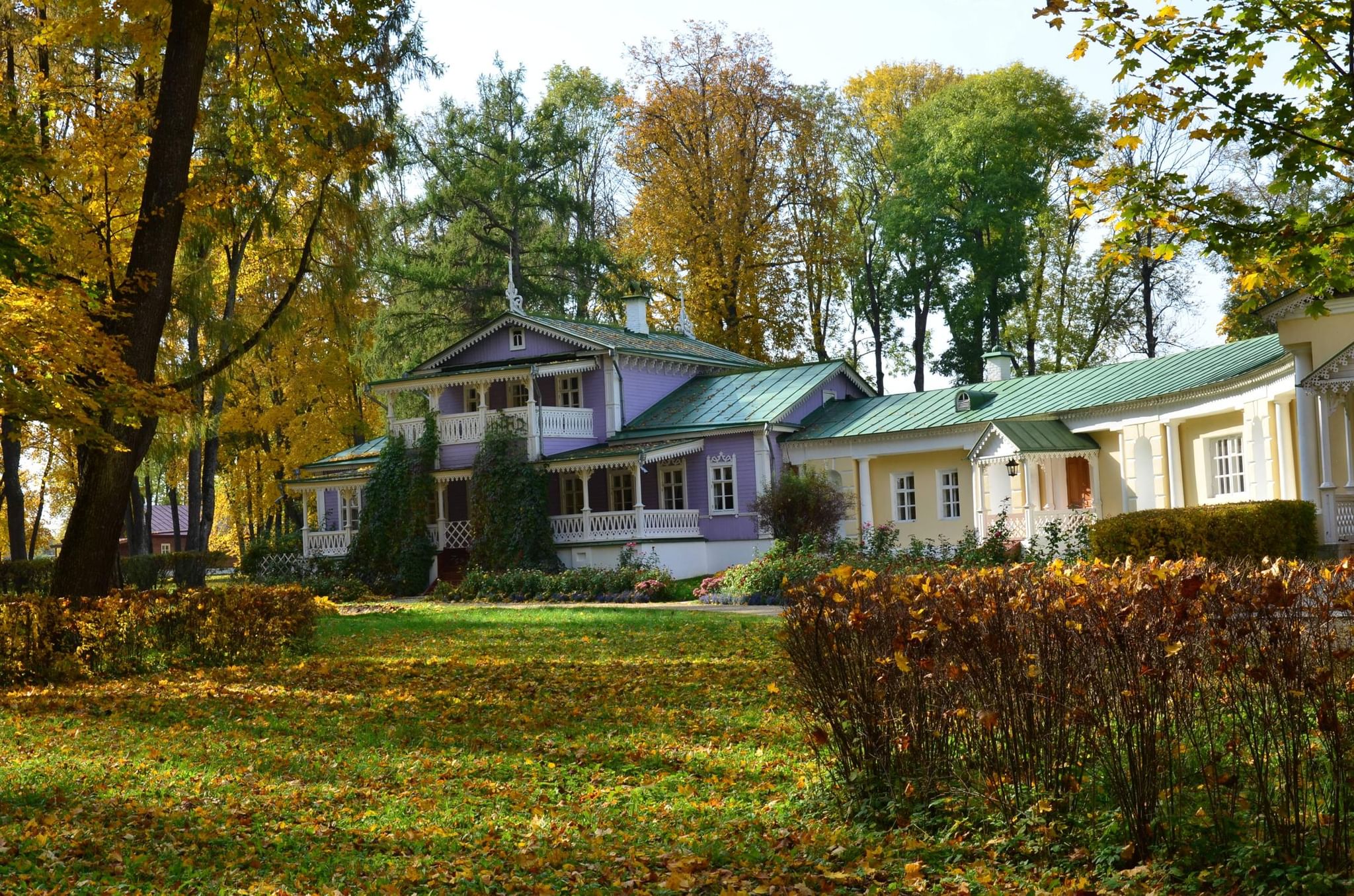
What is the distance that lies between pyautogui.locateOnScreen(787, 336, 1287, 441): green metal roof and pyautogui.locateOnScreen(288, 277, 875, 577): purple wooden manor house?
1474 mm

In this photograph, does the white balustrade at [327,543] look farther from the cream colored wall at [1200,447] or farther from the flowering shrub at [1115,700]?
the flowering shrub at [1115,700]

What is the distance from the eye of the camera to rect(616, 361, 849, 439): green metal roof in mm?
31125

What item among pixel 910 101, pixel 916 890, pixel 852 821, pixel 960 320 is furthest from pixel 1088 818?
pixel 910 101

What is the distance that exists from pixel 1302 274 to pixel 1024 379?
69.4ft

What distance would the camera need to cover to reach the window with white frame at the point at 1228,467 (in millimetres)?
22859

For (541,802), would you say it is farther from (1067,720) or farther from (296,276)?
(296,276)

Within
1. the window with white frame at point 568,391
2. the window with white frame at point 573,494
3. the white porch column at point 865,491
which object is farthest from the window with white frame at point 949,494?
the window with white frame at point 568,391

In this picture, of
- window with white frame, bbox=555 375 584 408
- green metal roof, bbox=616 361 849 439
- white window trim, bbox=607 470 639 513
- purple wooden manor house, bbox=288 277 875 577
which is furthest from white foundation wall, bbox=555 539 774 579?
window with white frame, bbox=555 375 584 408

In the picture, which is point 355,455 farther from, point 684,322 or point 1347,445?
point 1347,445

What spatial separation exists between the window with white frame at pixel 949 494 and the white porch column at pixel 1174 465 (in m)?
5.67

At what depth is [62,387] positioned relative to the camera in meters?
12.6

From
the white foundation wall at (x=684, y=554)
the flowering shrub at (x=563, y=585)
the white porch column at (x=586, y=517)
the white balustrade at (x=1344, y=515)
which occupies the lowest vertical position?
the flowering shrub at (x=563, y=585)

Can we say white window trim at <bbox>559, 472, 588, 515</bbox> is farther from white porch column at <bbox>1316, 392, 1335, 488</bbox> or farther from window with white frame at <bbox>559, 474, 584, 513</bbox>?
white porch column at <bbox>1316, 392, 1335, 488</bbox>

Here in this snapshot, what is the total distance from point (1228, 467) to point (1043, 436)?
13.4ft
